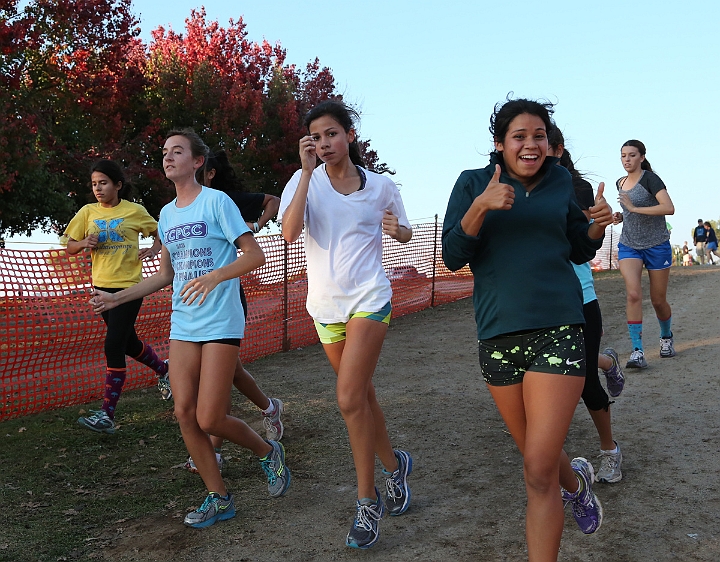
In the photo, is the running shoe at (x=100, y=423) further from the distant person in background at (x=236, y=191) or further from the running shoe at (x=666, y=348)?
the running shoe at (x=666, y=348)

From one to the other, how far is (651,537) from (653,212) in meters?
4.51

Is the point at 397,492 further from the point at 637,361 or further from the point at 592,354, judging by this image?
the point at 637,361

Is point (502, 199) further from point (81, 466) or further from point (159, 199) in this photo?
point (159, 199)

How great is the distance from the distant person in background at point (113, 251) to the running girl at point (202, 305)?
199cm

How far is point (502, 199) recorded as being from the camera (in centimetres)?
305

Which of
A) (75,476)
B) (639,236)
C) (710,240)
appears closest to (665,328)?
(639,236)

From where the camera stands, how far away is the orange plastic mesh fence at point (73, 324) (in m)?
7.94

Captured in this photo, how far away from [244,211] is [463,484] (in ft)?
7.84

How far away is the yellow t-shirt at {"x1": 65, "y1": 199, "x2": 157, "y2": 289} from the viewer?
6.64 metres

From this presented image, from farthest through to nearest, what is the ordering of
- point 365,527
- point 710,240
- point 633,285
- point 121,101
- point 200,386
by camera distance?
point 710,240, point 121,101, point 633,285, point 200,386, point 365,527

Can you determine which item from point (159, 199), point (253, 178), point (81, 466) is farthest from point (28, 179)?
point (81, 466)

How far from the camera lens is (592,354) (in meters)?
4.48

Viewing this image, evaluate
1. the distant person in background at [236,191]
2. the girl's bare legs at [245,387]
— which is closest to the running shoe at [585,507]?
the girl's bare legs at [245,387]

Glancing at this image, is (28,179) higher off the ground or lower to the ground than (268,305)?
higher
